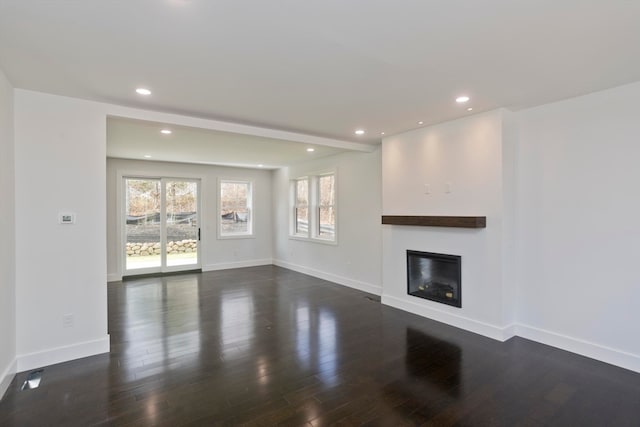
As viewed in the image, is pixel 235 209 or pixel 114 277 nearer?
pixel 114 277

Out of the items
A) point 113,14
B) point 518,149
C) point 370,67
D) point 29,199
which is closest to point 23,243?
point 29,199

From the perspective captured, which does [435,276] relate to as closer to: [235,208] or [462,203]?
[462,203]

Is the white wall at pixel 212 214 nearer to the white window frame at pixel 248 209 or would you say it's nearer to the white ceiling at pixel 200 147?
the white window frame at pixel 248 209

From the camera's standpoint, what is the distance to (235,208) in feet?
27.5

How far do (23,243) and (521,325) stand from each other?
17.4ft

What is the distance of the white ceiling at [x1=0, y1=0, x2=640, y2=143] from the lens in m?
1.83

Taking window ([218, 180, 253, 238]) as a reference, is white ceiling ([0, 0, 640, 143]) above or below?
above

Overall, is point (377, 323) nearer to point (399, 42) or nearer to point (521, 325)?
point (521, 325)

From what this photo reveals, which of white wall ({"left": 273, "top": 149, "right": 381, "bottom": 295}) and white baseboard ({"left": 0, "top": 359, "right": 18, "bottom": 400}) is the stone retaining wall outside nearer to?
white wall ({"left": 273, "top": 149, "right": 381, "bottom": 295})

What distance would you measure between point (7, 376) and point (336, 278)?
486 cm

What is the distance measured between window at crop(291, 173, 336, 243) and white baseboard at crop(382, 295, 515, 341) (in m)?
2.15

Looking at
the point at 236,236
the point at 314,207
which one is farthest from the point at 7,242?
the point at 236,236

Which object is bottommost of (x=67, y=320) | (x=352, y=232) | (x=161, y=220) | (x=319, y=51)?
(x=67, y=320)

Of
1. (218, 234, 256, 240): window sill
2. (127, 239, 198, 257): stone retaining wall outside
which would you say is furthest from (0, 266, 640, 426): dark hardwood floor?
(218, 234, 256, 240): window sill
